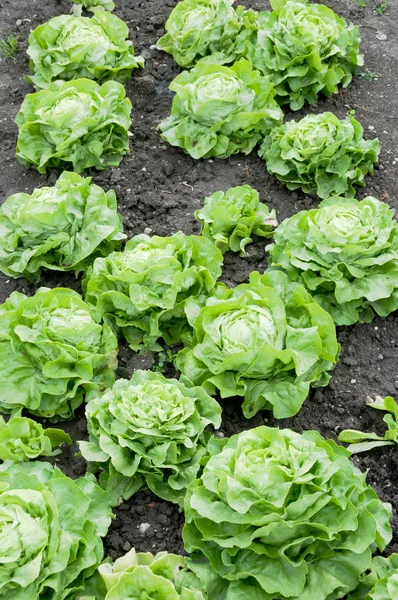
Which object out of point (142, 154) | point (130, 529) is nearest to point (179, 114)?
point (142, 154)

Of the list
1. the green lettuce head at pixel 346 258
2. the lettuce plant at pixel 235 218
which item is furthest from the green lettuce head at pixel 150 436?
the lettuce plant at pixel 235 218

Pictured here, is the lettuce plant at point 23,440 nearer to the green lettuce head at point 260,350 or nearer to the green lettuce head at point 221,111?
the green lettuce head at point 260,350

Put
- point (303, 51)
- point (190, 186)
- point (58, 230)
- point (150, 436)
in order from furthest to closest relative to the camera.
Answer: point (303, 51)
point (190, 186)
point (58, 230)
point (150, 436)

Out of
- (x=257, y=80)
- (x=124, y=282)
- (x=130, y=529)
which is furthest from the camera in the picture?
(x=257, y=80)

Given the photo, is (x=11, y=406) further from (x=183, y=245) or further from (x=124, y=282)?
(x=183, y=245)

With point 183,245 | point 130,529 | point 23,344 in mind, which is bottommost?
point 130,529

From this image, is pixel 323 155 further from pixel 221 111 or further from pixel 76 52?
pixel 76 52

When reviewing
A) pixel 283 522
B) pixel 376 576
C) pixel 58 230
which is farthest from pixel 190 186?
pixel 376 576
